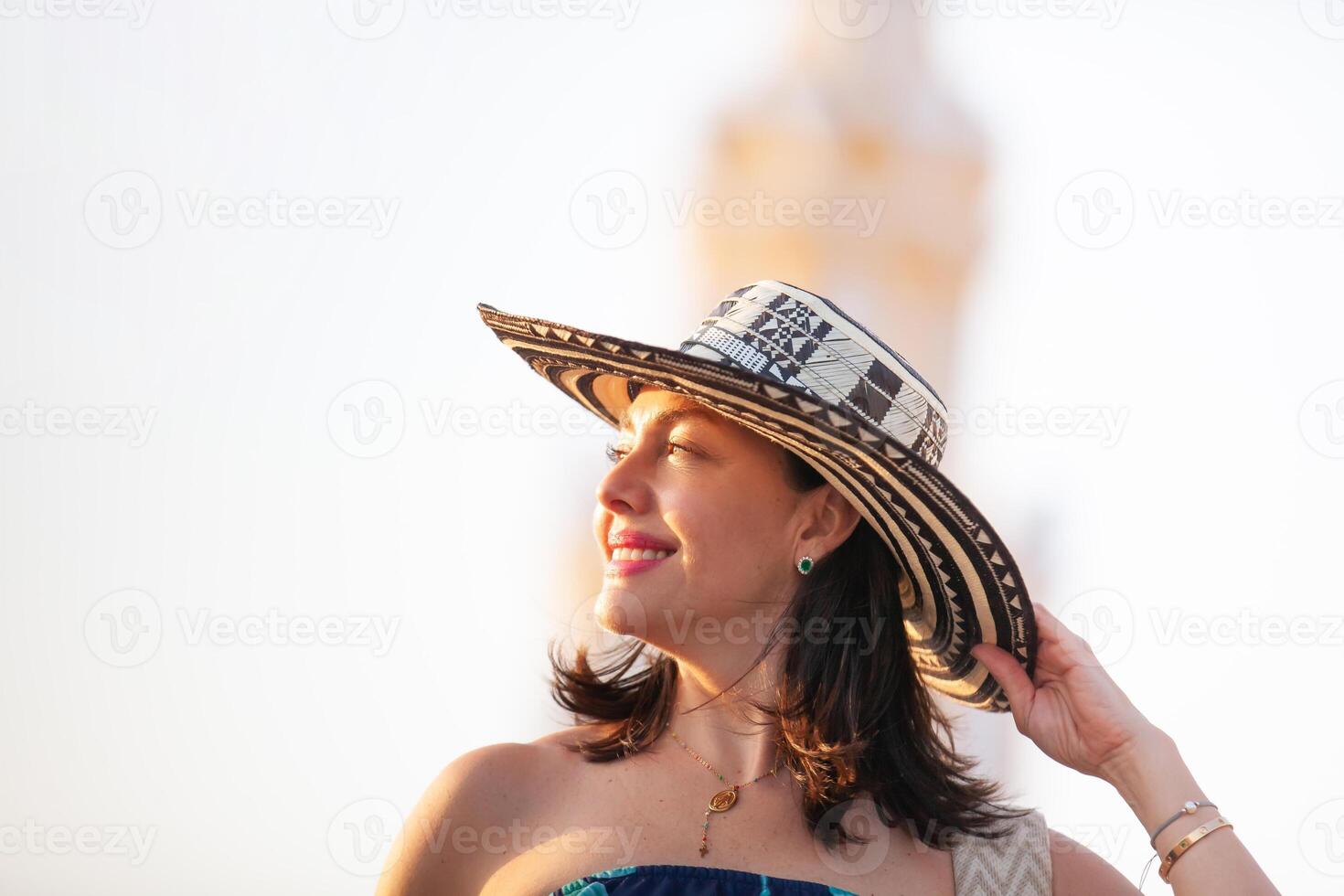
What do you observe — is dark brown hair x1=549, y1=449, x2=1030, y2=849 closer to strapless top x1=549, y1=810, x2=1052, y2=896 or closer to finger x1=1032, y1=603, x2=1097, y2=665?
strapless top x1=549, y1=810, x2=1052, y2=896

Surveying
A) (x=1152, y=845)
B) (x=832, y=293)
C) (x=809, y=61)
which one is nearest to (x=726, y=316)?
(x=1152, y=845)

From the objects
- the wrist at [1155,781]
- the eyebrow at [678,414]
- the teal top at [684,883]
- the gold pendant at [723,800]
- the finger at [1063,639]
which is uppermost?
the eyebrow at [678,414]

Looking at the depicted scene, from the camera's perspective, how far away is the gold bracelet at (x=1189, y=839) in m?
1.91

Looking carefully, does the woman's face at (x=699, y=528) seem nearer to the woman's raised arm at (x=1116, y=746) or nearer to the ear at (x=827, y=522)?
A: the ear at (x=827, y=522)

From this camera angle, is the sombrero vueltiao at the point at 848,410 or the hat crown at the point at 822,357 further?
the hat crown at the point at 822,357

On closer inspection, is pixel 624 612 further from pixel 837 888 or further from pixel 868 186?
pixel 868 186

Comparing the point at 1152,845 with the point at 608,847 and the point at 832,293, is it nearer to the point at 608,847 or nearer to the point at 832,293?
the point at 608,847

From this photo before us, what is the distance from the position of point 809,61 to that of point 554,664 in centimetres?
329

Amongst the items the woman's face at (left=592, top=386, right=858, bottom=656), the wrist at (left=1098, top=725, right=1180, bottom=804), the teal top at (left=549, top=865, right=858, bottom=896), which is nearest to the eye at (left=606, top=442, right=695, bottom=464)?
the woman's face at (left=592, top=386, right=858, bottom=656)

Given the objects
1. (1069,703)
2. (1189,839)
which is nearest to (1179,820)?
(1189,839)

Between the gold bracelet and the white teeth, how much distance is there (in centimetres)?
91

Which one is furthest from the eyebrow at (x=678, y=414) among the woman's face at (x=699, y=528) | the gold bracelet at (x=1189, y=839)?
the gold bracelet at (x=1189, y=839)

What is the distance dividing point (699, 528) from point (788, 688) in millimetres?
338

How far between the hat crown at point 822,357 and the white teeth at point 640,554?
32cm
